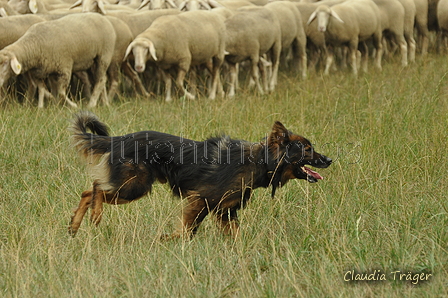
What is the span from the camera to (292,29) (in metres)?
13.4

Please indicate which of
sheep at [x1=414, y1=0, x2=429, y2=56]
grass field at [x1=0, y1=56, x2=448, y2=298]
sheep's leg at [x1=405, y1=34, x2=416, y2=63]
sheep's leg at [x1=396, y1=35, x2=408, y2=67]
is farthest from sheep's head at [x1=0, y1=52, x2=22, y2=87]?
sheep at [x1=414, y1=0, x2=429, y2=56]

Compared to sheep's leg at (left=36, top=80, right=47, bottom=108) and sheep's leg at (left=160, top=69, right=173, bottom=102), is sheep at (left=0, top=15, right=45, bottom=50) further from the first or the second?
sheep's leg at (left=160, top=69, right=173, bottom=102)

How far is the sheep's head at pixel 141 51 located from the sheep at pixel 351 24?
4.11 m

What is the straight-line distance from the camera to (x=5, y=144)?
263 inches

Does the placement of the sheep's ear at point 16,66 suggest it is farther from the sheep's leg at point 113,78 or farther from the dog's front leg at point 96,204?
the dog's front leg at point 96,204

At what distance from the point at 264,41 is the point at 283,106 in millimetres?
4082

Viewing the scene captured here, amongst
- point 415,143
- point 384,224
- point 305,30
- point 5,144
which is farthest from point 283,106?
point 305,30

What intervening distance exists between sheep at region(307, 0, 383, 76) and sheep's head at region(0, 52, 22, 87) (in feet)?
20.4

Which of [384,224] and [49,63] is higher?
[384,224]

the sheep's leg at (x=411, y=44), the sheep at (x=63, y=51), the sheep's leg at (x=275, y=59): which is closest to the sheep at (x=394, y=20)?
the sheep's leg at (x=411, y=44)

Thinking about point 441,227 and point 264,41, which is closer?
point 441,227

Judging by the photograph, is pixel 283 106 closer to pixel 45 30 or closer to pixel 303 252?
pixel 45 30

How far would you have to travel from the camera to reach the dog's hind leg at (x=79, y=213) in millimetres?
4480

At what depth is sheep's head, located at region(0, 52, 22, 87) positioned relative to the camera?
9.23m
